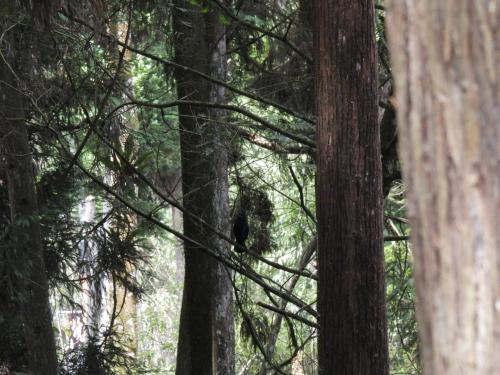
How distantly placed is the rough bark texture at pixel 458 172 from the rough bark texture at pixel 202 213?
21.3 ft

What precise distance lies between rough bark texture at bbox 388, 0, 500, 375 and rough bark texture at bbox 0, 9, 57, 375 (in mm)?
5838

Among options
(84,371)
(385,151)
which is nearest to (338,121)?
→ (385,151)

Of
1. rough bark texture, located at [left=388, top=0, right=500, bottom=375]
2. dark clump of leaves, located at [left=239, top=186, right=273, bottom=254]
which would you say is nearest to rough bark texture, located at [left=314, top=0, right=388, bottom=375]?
rough bark texture, located at [left=388, top=0, right=500, bottom=375]

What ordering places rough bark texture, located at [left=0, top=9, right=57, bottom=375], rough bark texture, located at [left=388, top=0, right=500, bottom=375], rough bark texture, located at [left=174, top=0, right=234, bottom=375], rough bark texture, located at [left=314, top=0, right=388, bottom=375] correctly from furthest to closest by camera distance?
rough bark texture, located at [left=174, top=0, right=234, bottom=375] → rough bark texture, located at [left=0, top=9, right=57, bottom=375] → rough bark texture, located at [left=314, top=0, right=388, bottom=375] → rough bark texture, located at [left=388, top=0, right=500, bottom=375]

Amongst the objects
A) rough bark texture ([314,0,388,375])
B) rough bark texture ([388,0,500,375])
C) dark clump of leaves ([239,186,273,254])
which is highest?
dark clump of leaves ([239,186,273,254])

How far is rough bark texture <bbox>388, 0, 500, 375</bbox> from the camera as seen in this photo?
3.84 feet

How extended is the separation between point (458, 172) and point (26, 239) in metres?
6.16

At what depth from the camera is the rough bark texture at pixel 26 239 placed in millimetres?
6648

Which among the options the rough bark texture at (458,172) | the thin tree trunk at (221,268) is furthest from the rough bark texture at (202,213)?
the rough bark texture at (458,172)

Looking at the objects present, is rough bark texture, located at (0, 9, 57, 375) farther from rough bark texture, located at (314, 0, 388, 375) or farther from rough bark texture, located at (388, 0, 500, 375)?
rough bark texture, located at (388, 0, 500, 375)

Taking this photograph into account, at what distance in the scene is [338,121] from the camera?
15.3ft

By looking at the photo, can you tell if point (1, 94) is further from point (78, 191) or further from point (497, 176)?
point (497, 176)

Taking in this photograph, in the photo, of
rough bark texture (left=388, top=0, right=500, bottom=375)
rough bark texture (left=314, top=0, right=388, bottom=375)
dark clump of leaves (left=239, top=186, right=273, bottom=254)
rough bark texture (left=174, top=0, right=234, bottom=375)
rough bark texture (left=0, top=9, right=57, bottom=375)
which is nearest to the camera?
rough bark texture (left=388, top=0, right=500, bottom=375)

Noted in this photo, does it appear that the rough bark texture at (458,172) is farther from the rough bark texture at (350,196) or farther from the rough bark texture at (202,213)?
the rough bark texture at (202,213)
